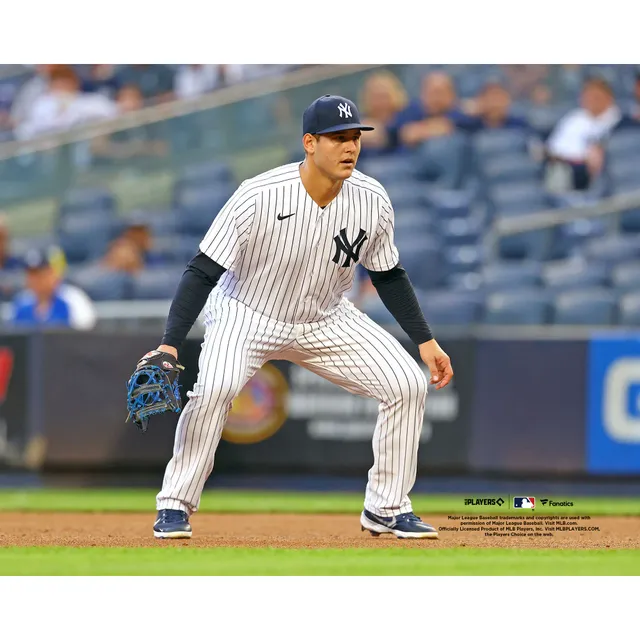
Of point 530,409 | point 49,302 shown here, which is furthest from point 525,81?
point 49,302

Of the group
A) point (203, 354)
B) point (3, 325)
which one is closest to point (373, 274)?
point (203, 354)

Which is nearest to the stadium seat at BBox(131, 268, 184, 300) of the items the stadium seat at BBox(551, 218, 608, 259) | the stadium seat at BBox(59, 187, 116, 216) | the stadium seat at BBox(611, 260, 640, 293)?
the stadium seat at BBox(59, 187, 116, 216)

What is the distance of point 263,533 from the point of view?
215 inches

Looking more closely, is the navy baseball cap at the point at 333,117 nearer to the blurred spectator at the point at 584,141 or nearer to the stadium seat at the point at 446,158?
the stadium seat at the point at 446,158

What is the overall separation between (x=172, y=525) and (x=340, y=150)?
160 cm

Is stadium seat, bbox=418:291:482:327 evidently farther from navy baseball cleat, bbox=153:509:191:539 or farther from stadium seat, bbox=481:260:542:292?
navy baseball cleat, bbox=153:509:191:539

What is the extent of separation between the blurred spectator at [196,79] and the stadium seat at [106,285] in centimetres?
243

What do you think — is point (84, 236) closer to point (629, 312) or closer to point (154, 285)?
point (154, 285)

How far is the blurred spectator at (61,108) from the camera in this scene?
38.3 ft

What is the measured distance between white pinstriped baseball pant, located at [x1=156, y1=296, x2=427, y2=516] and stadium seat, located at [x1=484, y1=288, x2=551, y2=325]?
13.6 ft

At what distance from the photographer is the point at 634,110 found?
11.0m

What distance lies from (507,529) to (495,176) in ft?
18.7

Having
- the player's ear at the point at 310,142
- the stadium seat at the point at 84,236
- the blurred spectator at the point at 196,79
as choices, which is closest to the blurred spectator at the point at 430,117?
the blurred spectator at the point at 196,79

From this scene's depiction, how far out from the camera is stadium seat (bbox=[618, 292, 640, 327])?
909cm
